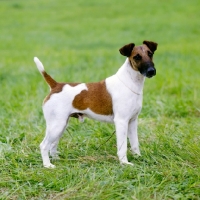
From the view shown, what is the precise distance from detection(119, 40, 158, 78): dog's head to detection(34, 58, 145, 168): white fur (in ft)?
0.40

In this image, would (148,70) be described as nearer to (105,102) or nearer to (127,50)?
(127,50)

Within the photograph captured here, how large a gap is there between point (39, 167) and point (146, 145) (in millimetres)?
→ 1245

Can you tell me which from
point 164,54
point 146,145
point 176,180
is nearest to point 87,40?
point 164,54

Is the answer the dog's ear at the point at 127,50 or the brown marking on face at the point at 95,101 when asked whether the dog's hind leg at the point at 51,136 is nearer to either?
the brown marking on face at the point at 95,101

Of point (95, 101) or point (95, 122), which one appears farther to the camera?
point (95, 122)

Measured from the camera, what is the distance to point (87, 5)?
25453mm

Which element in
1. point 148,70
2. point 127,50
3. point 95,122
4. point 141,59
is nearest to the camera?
point 148,70

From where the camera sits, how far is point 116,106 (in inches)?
207

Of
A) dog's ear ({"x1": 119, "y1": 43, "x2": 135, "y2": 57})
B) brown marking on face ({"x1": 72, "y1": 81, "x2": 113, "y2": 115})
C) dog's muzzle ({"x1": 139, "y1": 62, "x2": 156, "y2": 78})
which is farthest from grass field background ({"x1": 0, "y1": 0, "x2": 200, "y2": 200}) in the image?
dog's ear ({"x1": 119, "y1": 43, "x2": 135, "y2": 57})

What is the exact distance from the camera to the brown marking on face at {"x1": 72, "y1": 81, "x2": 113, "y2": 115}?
17.4 feet

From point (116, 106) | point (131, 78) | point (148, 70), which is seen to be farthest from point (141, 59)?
point (116, 106)

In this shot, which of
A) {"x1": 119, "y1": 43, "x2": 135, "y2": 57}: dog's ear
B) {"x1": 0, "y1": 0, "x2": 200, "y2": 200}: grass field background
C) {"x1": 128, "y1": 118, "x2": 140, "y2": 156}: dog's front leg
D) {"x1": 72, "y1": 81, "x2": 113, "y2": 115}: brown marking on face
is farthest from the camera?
{"x1": 128, "y1": 118, "x2": 140, "y2": 156}: dog's front leg

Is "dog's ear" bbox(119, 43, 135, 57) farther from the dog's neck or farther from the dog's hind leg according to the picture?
the dog's hind leg

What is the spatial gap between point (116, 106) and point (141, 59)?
21.7 inches
